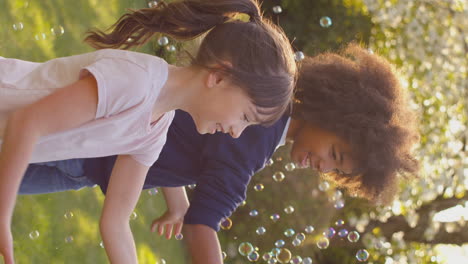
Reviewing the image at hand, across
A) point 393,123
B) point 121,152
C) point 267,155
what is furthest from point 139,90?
point 393,123

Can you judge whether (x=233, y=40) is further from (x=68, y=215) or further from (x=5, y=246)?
(x=68, y=215)

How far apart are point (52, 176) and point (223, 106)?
0.85 m

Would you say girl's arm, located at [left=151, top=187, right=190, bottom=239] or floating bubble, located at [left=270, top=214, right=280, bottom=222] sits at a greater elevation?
girl's arm, located at [left=151, top=187, right=190, bottom=239]

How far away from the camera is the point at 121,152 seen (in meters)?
2.10

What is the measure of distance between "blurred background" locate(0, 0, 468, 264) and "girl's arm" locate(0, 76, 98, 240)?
1.30 metres

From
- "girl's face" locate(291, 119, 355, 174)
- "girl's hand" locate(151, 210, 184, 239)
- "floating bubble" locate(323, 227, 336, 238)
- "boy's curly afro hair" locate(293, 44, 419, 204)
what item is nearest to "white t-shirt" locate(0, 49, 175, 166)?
"girl's hand" locate(151, 210, 184, 239)

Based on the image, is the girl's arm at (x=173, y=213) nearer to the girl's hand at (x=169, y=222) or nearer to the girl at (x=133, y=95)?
the girl's hand at (x=169, y=222)

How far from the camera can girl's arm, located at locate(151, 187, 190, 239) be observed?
8.61ft

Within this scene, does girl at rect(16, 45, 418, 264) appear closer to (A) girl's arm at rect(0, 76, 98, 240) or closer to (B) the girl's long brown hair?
(B) the girl's long brown hair

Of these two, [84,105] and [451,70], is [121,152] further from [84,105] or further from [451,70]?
[451,70]

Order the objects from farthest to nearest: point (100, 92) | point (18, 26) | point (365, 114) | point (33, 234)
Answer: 1. point (18, 26)
2. point (33, 234)
3. point (365, 114)
4. point (100, 92)

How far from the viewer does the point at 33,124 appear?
5.50ft

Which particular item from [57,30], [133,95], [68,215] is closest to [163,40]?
[57,30]

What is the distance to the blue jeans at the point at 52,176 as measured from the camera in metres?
2.37
